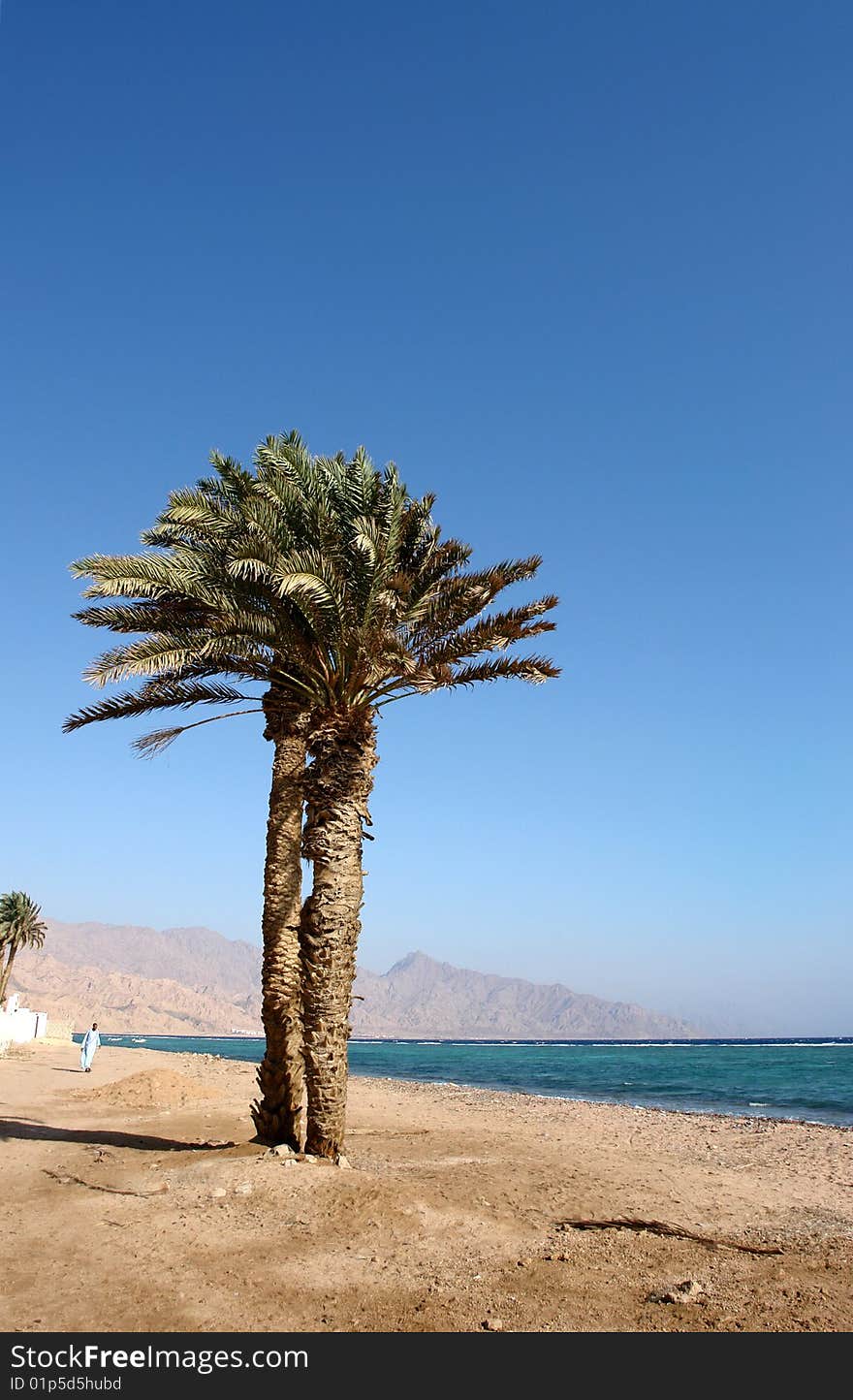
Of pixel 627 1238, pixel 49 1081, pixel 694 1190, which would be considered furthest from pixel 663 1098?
pixel 627 1238

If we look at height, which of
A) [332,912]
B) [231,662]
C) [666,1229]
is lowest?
[666,1229]

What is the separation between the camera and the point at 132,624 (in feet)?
43.3

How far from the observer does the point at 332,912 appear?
11.8 metres

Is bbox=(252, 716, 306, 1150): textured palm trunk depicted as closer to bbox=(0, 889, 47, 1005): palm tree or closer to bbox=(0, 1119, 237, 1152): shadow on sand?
bbox=(0, 1119, 237, 1152): shadow on sand

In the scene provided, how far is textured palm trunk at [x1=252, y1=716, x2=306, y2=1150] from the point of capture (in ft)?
42.0

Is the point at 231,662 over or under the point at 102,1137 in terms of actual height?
over

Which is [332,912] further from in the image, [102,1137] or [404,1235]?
[102,1137]

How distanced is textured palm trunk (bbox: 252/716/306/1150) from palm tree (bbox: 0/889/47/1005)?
153 feet

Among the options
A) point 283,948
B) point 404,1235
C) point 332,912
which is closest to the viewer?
point 404,1235

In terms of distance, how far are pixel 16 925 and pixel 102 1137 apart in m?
44.2

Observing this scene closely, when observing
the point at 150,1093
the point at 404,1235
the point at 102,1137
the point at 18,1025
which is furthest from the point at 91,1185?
the point at 18,1025

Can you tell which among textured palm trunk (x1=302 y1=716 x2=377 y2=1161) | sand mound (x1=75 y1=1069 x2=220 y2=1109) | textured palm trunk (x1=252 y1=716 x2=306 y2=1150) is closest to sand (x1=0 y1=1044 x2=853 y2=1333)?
textured palm trunk (x1=252 y1=716 x2=306 y2=1150)
